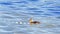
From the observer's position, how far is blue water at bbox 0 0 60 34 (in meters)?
4.40

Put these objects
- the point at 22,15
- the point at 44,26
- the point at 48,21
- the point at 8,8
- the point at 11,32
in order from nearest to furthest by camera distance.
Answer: the point at 11,32
the point at 44,26
the point at 48,21
the point at 22,15
the point at 8,8

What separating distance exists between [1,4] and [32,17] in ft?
4.47

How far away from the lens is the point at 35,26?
4.62m

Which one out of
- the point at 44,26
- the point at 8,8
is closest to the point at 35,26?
the point at 44,26

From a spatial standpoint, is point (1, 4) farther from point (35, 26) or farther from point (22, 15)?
point (35, 26)

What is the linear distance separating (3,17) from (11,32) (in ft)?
3.01

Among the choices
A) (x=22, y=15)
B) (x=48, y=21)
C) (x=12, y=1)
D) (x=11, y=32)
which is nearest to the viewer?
(x=11, y=32)

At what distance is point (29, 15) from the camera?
17.4 feet

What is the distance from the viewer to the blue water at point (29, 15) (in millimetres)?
4402

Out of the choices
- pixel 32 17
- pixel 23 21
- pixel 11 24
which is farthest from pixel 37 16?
pixel 11 24

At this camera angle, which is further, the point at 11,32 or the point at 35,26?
the point at 35,26

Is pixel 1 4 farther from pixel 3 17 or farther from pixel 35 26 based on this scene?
pixel 35 26

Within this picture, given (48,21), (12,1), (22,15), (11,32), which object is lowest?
(11,32)

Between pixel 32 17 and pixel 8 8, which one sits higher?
pixel 8 8
